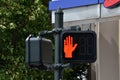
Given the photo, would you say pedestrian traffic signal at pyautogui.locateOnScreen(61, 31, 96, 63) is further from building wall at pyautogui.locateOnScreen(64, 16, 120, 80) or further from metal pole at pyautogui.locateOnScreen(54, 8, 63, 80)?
building wall at pyautogui.locateOnScreen(64, 16, 120, 80)

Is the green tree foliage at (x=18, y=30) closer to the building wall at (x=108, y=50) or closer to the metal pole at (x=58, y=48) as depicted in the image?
the building wall at (x=108, y=50)

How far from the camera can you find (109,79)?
43.9 ft

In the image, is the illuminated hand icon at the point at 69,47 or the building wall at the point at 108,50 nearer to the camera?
the illuminated hand icon at the point at 69,47

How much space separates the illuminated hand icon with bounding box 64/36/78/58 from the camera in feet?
18.5

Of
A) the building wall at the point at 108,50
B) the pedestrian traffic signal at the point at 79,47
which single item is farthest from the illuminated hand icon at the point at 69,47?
the building wall at the point at 108,50

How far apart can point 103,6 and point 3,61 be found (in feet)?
16.4

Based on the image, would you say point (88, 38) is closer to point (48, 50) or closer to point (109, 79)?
point (48, 50)

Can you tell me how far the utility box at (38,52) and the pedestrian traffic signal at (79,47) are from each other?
7.4 inches

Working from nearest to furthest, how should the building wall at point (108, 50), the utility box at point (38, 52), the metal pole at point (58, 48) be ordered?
the utility box at point (38, 52) < the metal pole at point (58, 48) < the building wall at point (108, 50)

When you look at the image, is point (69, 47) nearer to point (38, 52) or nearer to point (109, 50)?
point (38, 52)

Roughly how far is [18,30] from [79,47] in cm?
876

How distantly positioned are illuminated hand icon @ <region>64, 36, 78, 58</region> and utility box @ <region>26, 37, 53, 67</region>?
205 millimetres

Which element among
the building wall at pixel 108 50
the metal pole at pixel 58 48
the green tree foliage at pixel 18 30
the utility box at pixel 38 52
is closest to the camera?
the utility box at pixel 38 52

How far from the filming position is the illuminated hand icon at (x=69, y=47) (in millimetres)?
5645
